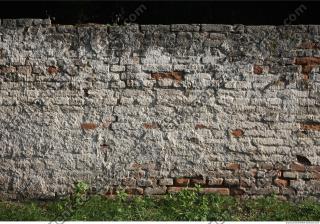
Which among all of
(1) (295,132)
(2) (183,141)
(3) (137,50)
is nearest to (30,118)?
(3) (137,50)

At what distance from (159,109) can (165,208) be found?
100 cm

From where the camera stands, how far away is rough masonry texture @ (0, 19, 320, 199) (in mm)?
4449

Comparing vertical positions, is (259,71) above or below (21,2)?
below

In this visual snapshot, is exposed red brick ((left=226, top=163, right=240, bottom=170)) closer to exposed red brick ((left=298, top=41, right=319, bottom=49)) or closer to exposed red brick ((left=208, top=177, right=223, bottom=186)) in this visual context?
exposed red brick ((left=208, top=177, right=223, bottom=186))

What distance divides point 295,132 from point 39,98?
265cm

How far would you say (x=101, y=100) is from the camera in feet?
14.9

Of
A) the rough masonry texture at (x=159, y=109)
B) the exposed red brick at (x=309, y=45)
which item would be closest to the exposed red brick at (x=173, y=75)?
the rough masonry texture at (x=159, y=109)

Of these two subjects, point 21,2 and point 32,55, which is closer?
point 32,55

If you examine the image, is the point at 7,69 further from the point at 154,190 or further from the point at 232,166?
the point at 232,166

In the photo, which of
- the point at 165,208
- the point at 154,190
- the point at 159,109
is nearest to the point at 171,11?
the point at 159,109

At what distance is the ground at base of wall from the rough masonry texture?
115mm

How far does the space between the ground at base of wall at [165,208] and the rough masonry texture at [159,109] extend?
0.38 ft

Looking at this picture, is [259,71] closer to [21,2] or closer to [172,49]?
[172,49]

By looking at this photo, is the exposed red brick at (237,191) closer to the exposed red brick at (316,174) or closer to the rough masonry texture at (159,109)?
the rough masonry texture at (159,109)
